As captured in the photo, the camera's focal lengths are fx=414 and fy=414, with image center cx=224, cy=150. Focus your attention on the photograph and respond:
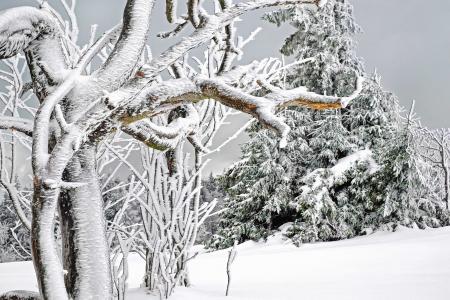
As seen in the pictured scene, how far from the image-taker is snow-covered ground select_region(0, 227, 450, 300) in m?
3.95

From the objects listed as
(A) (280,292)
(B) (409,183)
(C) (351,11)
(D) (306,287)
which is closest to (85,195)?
(A) (280,292)

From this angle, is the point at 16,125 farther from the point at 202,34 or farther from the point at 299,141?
the point at 299,141

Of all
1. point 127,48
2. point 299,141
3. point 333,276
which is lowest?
point 333,276

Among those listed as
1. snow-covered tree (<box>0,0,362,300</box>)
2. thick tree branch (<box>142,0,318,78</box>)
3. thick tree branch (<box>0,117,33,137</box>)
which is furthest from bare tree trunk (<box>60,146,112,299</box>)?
thick tree branch (<box>142,0,318,78</box>)

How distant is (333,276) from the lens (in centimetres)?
533

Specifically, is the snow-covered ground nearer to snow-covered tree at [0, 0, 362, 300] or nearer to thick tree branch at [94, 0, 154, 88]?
snow-covered tree at [0, 0, 362, 300]

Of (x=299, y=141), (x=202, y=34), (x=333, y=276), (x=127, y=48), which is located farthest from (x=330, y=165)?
(x=127, y=48)

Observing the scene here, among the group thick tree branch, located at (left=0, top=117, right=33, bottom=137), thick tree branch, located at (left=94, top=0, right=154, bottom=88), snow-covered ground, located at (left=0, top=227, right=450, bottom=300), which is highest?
thick tree branch, located at (left=94, top=0, right=154, bottom=88)

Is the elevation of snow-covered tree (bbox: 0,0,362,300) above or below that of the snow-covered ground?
above

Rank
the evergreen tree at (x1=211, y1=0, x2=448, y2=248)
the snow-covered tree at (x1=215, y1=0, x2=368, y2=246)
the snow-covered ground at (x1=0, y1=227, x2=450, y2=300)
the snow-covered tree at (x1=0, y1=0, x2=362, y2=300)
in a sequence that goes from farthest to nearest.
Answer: the snow-covered tree at (x1=215, y1=0, x2=368, y2=246)
the evergreen tree at (x1=211, y1=0, x2=448, y2=248)
the snow-covered ground at (x1=0, y1=227, x2=450, y2=300)
the snow-covered tree at (x1=0, y1=0, x2=362, y2=300)

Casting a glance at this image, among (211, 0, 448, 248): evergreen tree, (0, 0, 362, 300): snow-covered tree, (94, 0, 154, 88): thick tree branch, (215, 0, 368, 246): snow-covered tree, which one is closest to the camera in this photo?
(0, 0, 362, 300): snow-covered tree

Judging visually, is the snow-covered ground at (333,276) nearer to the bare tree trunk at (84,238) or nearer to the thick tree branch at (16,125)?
the bare tree trunk at (84,238)

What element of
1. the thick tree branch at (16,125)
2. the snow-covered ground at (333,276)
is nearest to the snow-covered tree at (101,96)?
the thick tree branch at (16,125)

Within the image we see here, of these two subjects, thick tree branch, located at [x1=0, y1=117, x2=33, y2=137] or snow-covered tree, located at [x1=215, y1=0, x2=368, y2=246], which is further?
snow-covered tree, located at [x1=215, y1=0, x2=368, y2=246]
